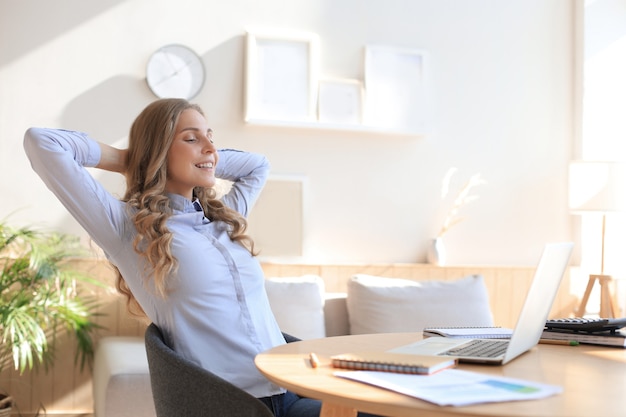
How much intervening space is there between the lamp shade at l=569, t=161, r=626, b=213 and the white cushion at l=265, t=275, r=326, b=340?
161 centimetres

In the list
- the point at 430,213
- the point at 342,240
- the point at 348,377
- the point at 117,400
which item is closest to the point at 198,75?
the point at 342,240

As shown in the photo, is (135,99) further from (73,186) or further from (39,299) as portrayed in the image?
(73,186)

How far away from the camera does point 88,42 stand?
13.1 feet

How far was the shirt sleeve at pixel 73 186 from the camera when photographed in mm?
1862

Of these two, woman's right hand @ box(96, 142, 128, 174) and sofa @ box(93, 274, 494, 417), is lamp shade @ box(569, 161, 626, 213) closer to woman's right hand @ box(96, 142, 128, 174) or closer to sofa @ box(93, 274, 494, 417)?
sofa @ box(93, 274, 494, 417)

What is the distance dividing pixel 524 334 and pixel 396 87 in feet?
9.79

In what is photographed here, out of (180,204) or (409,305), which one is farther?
(409,305)

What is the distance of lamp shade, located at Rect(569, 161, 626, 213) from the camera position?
417 centimetres

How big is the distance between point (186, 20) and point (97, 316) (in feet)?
5.33

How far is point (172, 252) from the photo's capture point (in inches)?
75.0

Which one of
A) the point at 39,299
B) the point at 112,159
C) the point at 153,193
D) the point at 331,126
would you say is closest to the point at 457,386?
the point at 153,193

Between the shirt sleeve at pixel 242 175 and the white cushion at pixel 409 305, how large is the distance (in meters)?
1.26

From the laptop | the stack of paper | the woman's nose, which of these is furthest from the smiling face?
the stack of paper

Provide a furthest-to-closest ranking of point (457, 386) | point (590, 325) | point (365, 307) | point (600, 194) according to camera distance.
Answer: point (600, 194) < point (365, 307) < point (590, 325) < point (457, 386)
